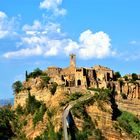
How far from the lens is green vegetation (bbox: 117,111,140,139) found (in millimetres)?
97875

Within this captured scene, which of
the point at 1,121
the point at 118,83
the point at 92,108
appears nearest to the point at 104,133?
the point at 92,108

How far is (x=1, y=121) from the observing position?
356ft

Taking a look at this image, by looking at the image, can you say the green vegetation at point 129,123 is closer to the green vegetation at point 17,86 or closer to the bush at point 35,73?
the bush at point 35,73

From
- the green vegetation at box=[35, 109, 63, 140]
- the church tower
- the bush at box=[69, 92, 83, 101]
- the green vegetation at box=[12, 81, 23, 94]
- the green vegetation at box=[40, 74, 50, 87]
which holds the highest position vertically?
the church tower

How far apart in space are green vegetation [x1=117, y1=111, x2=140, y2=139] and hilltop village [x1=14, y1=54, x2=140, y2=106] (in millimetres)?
3804

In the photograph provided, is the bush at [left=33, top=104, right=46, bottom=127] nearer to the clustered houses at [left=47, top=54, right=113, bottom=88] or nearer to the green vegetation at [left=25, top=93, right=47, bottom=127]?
the green vegetation at [left=25, top=93, right=47, bottom=127]

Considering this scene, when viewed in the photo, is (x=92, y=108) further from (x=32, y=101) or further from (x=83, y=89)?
(x=32, y=101)

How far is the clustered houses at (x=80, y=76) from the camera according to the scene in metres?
102

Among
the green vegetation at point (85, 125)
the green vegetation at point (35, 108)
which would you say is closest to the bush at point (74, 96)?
the green vegetation at point (85, 125)

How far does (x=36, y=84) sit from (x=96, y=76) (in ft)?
32.0

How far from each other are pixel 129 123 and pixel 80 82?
10.2m

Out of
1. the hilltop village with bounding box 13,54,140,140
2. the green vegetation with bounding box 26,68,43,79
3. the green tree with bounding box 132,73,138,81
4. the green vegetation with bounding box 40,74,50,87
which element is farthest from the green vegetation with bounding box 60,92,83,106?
the green tree with bounding box 132,73,138,81

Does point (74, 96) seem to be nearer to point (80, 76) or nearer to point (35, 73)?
point (80, 76)

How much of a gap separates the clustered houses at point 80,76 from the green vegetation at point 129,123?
5994 millimetres
